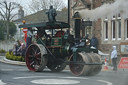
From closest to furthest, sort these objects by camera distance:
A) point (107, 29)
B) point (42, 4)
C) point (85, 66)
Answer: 1. point (85, 66)
2. point (107, 29)
3. point (42, 4)

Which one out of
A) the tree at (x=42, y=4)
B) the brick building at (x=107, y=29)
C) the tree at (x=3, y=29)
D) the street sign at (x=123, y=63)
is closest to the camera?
the street sign at (x=123, y=63)

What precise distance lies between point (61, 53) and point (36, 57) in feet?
4.42

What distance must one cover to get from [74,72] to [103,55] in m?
8.95

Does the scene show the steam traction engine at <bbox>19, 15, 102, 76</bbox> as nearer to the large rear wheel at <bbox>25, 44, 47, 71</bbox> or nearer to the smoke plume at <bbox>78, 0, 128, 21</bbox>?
the large rear wheel at <bbox>25, 44, 47, 71</bbox>

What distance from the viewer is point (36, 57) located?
52.4ft

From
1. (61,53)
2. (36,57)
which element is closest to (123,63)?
(61,53)

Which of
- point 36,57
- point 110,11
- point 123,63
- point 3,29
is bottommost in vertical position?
point 123,63

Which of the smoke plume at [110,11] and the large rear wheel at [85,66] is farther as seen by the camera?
the large rear wheel at [85,66]

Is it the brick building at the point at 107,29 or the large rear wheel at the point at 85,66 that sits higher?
the brick building at the point at 107,29

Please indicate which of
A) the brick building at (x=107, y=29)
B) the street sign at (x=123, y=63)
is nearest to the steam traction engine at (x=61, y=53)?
the street sign at (x=123, y=63)

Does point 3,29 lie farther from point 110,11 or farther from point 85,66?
point 110,11

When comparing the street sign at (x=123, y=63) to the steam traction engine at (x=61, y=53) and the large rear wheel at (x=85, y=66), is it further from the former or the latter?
the large rear wheel at (x=85, y=66)

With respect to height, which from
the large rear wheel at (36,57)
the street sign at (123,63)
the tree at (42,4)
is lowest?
the street sign at (123,63)

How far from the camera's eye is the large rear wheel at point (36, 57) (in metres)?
15.5
